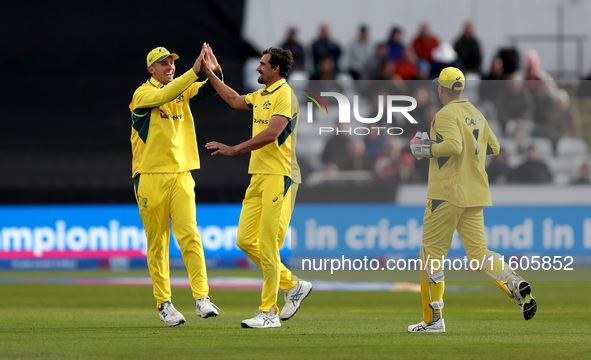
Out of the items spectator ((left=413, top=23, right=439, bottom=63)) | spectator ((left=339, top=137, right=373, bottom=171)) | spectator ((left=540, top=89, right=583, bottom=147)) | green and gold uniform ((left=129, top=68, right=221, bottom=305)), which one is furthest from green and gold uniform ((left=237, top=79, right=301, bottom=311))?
spectator ((left=413, top=23, right=439, bottom=63))

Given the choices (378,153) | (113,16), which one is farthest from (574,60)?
(113,16)

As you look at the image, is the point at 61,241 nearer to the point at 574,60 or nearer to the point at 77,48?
the point at 77,48

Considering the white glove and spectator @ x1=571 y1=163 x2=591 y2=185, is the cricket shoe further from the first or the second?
spectator @ x1=571 y1=163 x2=591 y2=185

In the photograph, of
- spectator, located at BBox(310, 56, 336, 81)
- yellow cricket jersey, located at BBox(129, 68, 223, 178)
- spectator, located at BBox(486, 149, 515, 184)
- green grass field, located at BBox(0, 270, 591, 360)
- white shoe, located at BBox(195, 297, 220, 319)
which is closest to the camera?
green grass field, located at BBox(0, 270, 591, 360)

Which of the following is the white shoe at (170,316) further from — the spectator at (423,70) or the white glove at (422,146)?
the spectator at (423,70)

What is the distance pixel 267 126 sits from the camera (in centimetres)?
842

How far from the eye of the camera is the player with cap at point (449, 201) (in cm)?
829

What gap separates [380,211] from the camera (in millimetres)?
16141

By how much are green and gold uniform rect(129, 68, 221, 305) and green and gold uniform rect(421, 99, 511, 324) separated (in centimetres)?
192

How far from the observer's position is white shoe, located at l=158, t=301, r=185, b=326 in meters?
8.64

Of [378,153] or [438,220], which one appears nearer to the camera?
[438,220]

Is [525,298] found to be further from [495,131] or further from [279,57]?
[495,131]

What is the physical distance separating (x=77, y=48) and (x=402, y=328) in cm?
1188

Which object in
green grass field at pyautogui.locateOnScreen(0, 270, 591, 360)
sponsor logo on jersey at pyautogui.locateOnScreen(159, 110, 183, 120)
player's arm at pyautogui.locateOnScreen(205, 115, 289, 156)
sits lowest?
green grass field at pyautogui.locateOnScreen(0, 270, 591, 360)
